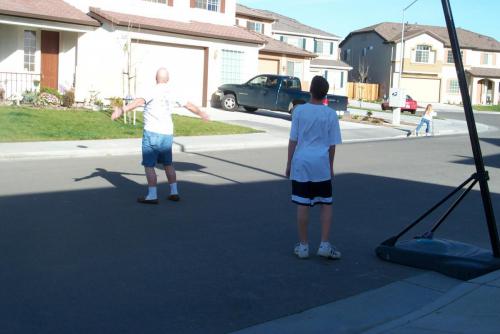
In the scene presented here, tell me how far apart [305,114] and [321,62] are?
5212 cm

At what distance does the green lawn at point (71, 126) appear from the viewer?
18125mm

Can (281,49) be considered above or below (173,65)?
above

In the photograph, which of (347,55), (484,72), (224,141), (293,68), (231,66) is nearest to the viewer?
(224,141)

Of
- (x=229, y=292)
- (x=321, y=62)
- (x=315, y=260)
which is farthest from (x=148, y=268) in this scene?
(x=321, y=62)

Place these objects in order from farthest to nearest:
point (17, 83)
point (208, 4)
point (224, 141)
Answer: point (208, 4) → point (17, 83) → point (224, 141)

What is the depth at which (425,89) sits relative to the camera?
67.9m

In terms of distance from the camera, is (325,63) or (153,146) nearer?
(153,146)

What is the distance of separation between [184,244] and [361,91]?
58.0 metres

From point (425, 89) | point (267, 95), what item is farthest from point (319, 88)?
point (425, 89)

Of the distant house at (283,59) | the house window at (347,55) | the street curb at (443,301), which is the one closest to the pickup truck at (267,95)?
the distant house at (283,59)

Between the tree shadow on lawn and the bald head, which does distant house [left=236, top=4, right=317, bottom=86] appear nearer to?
the bald head

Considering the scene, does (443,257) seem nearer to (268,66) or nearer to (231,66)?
(231,66)

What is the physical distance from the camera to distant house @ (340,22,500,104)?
217ft

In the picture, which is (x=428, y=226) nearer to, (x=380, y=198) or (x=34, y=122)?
(x=380, y=198)
